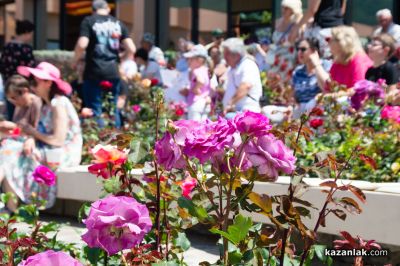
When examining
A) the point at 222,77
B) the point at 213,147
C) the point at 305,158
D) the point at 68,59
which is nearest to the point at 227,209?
the point at 213,147

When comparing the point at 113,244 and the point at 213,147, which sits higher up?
the point at 213,147

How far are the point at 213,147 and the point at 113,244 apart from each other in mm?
306

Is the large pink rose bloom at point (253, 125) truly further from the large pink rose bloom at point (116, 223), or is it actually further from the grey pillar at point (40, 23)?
the grey pillar at point (40, 23)

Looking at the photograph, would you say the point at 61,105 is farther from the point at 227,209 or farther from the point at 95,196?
the point at 227,209

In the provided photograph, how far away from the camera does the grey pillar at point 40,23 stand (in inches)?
842

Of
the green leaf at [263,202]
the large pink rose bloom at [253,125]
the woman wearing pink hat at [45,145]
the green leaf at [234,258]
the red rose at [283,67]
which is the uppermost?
the large pink rose bloom at [253,125]

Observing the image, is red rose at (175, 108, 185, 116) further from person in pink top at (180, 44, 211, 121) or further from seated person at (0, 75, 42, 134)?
seated person at (0, 75, 42, 134)

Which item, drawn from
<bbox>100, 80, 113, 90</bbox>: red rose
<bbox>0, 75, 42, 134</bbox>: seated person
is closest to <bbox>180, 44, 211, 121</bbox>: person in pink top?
<bbox>100, 80, 113, 90</bbox>: red rose

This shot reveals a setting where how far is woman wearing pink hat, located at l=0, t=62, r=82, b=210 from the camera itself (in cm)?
527

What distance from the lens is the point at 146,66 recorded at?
11078mm

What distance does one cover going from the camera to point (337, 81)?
20.3ft

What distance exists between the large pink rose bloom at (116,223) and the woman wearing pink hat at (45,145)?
12.0 ft

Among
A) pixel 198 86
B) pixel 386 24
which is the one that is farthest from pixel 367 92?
pixel 386 24

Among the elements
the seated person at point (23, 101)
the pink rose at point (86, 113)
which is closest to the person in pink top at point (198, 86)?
the pink rose at point (86, 113)
